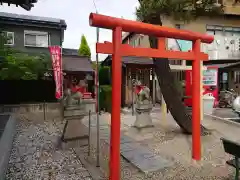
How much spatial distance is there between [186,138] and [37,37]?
46.1 feet

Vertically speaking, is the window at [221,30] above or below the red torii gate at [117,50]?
above

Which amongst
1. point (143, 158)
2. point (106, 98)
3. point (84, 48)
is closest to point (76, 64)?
point (106, 98)

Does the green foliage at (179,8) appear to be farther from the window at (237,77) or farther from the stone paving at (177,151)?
the window at (237,77)

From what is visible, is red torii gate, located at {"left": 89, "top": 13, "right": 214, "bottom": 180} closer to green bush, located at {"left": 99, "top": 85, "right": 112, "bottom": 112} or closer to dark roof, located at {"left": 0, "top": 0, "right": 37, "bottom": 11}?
dark roof, located at {"left": 0, "top": 0, "right": 37, "bottom": 11}

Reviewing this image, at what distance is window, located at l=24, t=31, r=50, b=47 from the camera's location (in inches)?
647

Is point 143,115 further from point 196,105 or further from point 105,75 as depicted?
point 105,75

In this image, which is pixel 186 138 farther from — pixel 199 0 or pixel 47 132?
pixel 47 132

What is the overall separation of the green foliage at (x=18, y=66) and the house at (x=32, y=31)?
14.1 ft

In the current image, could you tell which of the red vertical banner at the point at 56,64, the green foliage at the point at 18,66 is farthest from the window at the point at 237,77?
the green foliage at the point at 18,66

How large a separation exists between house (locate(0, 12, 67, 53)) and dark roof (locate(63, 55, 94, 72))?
195 cm

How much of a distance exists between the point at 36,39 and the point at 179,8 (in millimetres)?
13576

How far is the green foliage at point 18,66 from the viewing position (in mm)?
10859

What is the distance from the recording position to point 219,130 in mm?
8031

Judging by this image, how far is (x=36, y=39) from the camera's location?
16609mm
